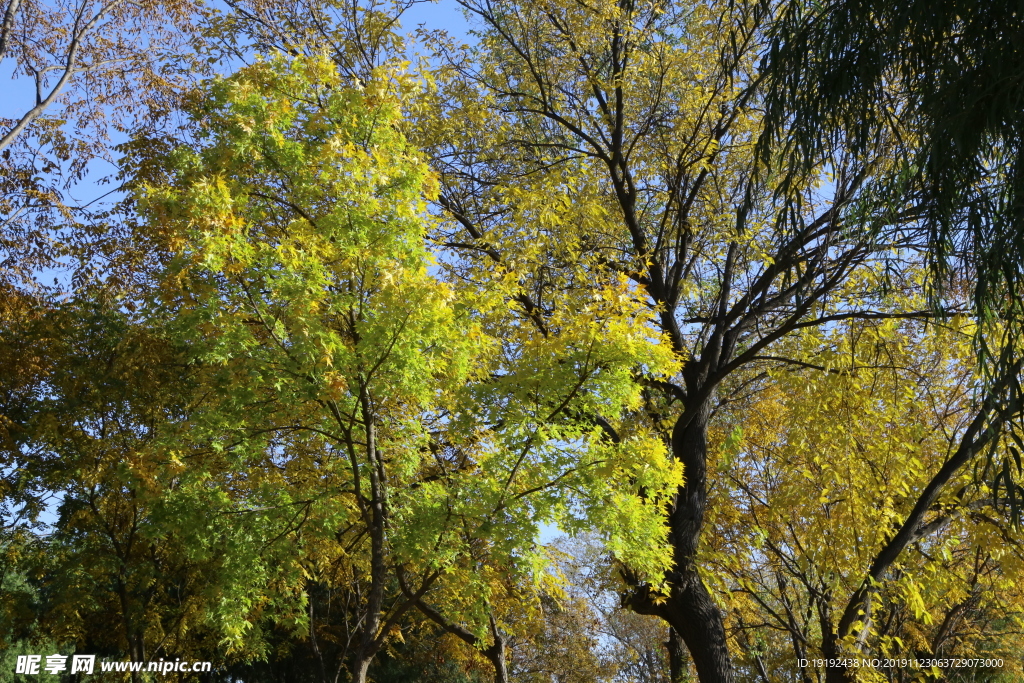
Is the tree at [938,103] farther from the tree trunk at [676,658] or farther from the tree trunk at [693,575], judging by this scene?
the tree trunk at [676,658]

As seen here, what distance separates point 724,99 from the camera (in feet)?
28.1

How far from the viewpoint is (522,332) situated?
8.23 meters

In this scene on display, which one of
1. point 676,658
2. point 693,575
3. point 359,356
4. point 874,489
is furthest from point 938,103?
point 676,658

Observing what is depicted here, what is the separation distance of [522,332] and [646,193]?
3.10 m

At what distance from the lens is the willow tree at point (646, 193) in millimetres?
8188

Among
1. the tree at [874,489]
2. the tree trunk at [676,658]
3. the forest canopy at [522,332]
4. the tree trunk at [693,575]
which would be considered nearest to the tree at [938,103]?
the forest canopy at [522,332]

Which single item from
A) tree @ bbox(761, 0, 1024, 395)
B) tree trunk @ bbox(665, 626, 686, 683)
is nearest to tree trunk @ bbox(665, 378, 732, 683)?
tree trunk @ bbox(665, 626, 686, 683)

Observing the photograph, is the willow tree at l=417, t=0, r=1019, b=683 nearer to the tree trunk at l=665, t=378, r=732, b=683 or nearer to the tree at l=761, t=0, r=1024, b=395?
the tree trunk at l=665, t=378, r=732, b=683

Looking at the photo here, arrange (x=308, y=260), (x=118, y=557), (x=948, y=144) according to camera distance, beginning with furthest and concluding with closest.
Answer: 1. (x=118, y=557)
2. (x=308, y=260)
3. (x=948, y=144)

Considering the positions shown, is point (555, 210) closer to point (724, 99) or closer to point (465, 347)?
point (724, 99)

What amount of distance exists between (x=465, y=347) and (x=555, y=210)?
2695 mm

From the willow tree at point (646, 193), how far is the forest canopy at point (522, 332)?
58 millimetres

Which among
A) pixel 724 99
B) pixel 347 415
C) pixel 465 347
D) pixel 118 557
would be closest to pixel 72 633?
pixel 118 557

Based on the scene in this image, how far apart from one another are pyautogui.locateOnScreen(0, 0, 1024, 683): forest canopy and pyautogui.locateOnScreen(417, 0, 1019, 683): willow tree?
58mm
